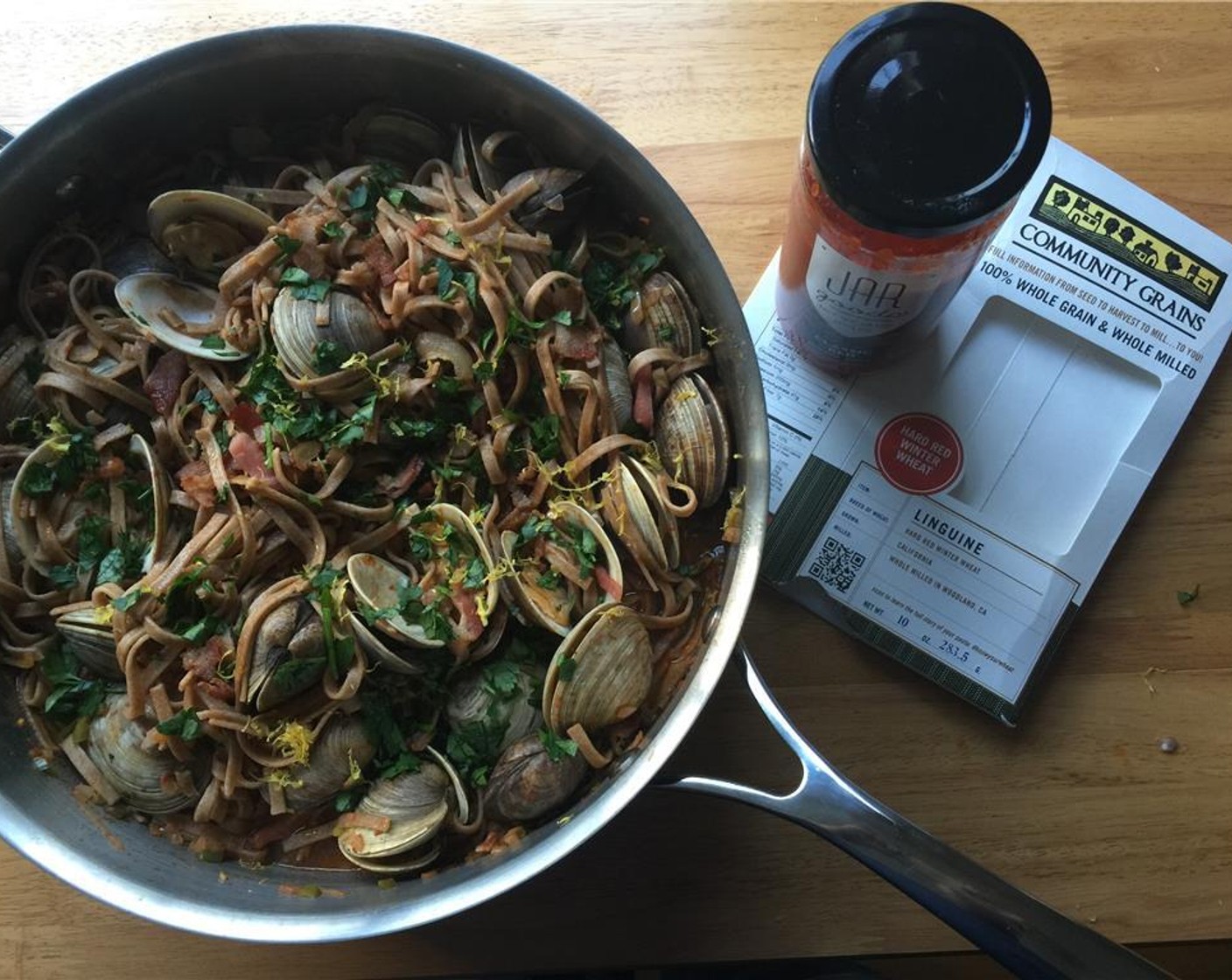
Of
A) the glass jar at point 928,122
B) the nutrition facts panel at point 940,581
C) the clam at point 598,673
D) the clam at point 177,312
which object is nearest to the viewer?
the glass jar at point 928,122

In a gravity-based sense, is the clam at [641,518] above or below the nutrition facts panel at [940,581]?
above

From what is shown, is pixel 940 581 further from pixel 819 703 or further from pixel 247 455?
pixel 247 455

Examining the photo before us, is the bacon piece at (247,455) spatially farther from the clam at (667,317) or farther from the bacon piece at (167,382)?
the clam at (667,317)

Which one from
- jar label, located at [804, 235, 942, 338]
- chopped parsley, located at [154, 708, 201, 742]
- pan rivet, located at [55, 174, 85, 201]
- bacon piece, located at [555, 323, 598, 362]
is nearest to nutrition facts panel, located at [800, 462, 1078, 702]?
jar label, located at [804, 235, 942, 338]

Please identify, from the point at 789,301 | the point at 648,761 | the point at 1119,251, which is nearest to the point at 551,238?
the point at 789,301

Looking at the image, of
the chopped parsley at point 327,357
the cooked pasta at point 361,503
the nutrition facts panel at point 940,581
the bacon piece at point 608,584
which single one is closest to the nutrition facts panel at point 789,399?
the nutrition facts panel at point 940,581

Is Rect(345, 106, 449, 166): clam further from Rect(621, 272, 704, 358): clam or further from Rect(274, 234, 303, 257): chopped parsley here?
Rect(621, 272, 704, 358): clam
